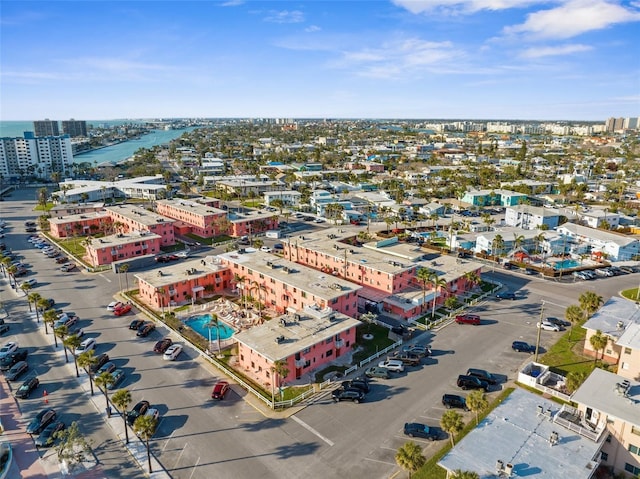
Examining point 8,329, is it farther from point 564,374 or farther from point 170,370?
point 564,374

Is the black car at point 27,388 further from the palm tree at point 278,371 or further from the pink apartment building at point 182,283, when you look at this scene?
the palm tree at point 278,371

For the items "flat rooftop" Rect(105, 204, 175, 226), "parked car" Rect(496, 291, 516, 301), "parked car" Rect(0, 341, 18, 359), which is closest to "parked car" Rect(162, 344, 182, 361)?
"parked car" Rect(0, 341, 18, 359)

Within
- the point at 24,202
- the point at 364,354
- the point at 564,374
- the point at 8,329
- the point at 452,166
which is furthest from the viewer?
the point at 452,166

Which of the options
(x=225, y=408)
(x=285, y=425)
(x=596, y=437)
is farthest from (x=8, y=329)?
(x=596, y=437)

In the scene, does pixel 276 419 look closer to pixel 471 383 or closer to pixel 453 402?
pixel 453 402

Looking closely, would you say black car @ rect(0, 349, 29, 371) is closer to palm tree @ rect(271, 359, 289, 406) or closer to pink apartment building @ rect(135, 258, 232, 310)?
pink apartment building @ rect(135, 258, 232, 310)

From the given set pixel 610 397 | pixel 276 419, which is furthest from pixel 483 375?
pixel 276 419
